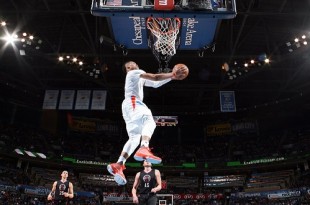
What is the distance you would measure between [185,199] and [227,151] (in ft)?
26.9

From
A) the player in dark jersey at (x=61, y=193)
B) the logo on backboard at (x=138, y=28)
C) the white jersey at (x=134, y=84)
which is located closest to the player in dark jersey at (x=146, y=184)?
the white jersey at (x=134, y=84)

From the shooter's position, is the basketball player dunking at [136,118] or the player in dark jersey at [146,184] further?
the player in dark jersey at [146,184]

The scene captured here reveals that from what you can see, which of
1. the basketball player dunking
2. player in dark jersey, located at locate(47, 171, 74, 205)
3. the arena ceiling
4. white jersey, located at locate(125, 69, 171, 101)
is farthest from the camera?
the arena ceiling

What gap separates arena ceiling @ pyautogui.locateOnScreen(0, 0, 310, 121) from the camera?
2125 centimetres

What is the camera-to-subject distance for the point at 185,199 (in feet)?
99.3

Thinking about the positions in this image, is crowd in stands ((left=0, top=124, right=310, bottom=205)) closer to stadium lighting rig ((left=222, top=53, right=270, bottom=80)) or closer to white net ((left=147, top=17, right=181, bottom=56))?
stadium lighting rig ((left=222, top=53, right=270, bottom=80))

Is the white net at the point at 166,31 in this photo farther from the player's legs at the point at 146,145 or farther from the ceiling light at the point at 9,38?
the ceiling light at the point at 9,38

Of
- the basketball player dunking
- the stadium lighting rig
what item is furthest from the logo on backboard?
the stadium lighting rig

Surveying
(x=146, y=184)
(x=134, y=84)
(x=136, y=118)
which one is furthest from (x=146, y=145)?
(x=146, y=184)

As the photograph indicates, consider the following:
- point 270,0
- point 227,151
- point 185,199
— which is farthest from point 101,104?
point 227,151

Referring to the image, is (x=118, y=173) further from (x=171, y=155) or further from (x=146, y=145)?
(x=171, y=155)

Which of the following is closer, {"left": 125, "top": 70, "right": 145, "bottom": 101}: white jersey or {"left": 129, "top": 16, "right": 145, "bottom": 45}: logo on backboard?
{"left": 125, "top": 70, "right": 145, "bottom": 101}: white jersey

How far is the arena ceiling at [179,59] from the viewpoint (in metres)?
21.2

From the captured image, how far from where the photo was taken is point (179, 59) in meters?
26.4
